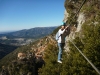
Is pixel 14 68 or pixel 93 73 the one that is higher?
pixel 93 73

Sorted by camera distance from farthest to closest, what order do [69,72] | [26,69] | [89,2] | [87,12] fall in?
[26,69], [89,2], [87,12], [69,72]

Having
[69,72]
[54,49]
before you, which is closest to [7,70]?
[54,49]

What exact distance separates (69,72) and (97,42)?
7.19 meters

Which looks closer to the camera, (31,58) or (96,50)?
(96,50)

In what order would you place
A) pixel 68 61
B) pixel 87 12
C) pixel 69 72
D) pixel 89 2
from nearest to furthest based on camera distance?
pixel 69 72, pixel 68 61, pixel 87 12, pixel 89 2

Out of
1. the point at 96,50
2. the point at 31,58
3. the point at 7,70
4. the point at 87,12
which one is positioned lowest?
the point at 7,70

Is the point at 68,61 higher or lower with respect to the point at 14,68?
higher

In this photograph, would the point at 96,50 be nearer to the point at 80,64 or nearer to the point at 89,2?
the point at 80,64

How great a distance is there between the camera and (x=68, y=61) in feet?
107

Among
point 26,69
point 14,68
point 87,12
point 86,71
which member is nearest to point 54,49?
point 87,12

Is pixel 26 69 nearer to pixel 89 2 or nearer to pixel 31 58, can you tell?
pixel 31 58

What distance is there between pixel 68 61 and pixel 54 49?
47.7 ft

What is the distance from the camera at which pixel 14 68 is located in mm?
94250

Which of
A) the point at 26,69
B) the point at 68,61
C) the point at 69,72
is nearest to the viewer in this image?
the point at 69,72
